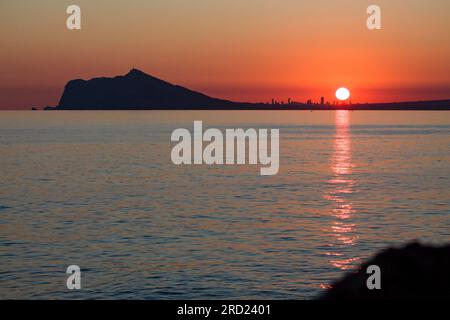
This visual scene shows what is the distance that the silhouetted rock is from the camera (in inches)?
543

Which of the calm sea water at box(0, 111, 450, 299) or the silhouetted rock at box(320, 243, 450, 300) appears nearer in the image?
the silhouetted rock at box(320, 243, 450, 300)

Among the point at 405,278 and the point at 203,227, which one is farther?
the point at 203,227

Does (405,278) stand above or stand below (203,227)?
above

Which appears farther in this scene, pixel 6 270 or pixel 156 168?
pixel 156 168

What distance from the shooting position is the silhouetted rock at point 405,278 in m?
13.8

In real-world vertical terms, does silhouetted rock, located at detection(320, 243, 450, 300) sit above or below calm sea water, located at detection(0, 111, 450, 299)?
above

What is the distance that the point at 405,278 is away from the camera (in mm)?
14305
